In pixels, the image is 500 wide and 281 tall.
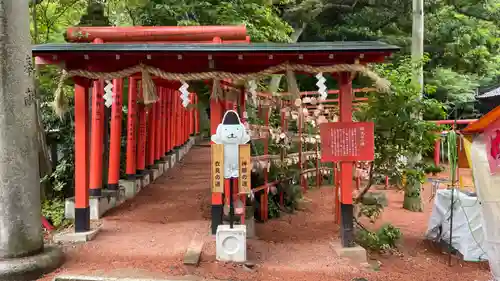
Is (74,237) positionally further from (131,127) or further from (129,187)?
(131,127)

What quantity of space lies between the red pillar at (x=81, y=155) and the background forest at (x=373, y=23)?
→ 3.77m

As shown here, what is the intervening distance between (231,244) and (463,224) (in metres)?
5.05

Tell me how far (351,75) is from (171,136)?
10.5 m

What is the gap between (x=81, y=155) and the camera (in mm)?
8141

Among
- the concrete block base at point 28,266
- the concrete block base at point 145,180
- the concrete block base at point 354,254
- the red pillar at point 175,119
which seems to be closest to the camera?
the concrete block base at point 28,266

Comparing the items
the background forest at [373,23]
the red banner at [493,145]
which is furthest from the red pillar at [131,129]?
the red banner at [493,145]

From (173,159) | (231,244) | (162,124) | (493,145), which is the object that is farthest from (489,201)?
(173,159)

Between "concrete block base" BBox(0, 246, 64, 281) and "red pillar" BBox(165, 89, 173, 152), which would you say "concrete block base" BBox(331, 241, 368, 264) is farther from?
"red pillar" BBox(165, 89, 173, 152)

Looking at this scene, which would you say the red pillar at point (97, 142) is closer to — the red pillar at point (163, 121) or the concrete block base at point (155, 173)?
the concrete block base at point (155, 173)

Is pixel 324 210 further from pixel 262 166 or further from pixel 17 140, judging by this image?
pixel 17 140

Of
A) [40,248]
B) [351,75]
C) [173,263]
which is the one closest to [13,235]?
[40,248]

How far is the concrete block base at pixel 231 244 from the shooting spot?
697cm

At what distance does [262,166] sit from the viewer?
971 cm

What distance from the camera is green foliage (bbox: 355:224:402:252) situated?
8.81 metres
